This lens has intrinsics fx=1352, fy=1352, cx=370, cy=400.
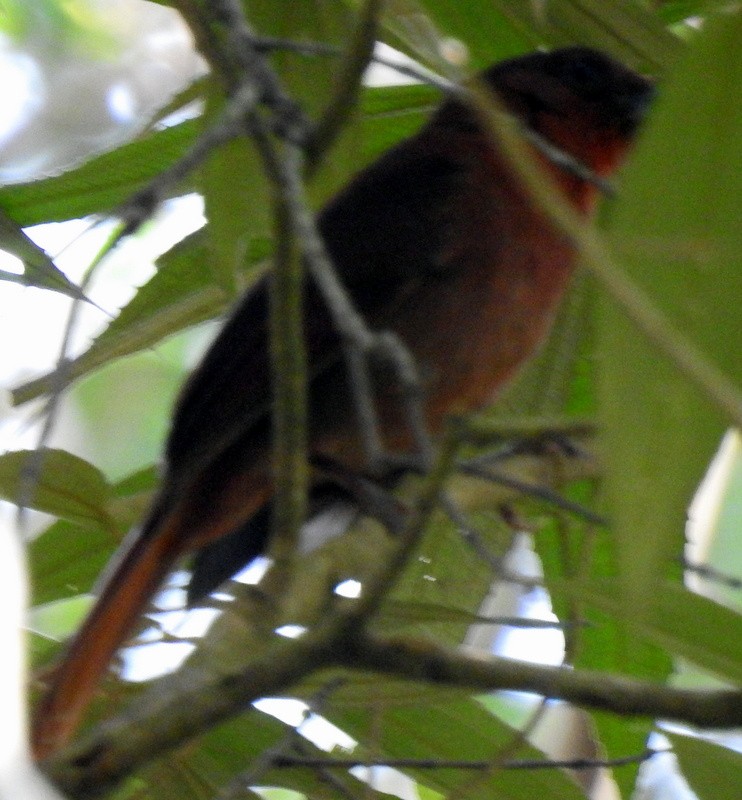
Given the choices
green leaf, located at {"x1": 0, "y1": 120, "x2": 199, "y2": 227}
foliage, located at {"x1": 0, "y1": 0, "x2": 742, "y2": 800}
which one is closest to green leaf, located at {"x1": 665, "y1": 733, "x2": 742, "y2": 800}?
foliage, located at {"x1": 0, "y1": 0, "x2": 742, "y2": 800}

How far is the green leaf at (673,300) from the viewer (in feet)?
2.34

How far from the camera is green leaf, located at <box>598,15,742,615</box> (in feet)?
2.34

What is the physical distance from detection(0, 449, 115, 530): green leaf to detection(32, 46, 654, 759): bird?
13 centimetres

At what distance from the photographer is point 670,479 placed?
725 millimetres

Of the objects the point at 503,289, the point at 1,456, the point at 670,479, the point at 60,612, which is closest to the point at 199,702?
the point at 670,479

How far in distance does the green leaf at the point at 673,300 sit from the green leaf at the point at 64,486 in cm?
Answer: 102

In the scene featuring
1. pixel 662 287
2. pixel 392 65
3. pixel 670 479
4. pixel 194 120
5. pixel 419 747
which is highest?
pixel 194 120

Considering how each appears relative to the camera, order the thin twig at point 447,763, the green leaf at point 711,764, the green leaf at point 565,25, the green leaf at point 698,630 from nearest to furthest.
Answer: the green leaf at point 698,630, the green leaf at point 711,764, the thin twig at point 447,763, the green leaf at point 565,25

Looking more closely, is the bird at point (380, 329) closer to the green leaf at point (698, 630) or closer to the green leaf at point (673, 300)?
the green leaf at point (698, 630)

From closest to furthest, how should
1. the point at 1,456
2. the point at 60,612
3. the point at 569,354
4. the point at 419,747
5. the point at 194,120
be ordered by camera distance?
the point at 1,456
the point at 419,747
the point at 194,120
the point at 569,354
the point at 60,612

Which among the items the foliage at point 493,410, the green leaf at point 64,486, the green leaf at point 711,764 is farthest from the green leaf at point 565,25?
the green leaf at point 711,764

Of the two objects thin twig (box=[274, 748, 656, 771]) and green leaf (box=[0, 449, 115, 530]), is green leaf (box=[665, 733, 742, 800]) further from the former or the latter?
green leaf (box=[0, 449, 115, 530])

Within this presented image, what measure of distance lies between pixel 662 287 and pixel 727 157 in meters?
0.10

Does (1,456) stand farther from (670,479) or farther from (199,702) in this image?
(670,479)
